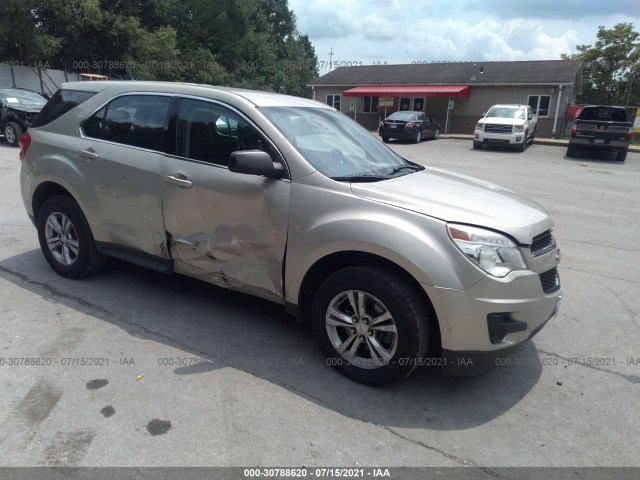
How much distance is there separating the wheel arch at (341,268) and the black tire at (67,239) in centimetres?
229

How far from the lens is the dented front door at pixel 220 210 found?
11.5 ft

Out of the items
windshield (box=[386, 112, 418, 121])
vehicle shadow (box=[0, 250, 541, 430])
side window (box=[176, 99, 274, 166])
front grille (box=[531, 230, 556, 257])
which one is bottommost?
vehicle shadow (box=[0, 250, 541, 430])

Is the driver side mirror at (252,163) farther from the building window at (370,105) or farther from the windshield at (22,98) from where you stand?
the building window at (370,105)

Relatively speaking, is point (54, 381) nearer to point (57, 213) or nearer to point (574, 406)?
point (57, 213)

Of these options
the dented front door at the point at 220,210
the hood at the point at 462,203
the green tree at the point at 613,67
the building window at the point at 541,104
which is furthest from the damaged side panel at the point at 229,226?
the green tree at the point at 613,67

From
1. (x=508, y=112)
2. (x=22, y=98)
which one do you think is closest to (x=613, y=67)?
(x=508, y=112)

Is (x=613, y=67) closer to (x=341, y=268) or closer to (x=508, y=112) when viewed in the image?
(x=508, y=112)

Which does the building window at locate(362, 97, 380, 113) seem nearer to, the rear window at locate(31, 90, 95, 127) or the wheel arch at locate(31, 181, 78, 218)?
the rear window at locate(31, 90, 95, 127)

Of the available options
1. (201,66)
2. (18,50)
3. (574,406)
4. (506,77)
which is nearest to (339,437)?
(574,406)

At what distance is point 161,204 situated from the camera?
400cm

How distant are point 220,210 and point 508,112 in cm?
2181

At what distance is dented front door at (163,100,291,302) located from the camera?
11.5 feet

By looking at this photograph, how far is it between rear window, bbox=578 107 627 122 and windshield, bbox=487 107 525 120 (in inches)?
131

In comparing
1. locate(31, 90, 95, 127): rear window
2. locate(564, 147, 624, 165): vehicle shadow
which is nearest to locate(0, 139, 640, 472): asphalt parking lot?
locate(31, 90, 95, 127): rear window
